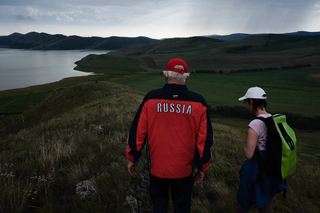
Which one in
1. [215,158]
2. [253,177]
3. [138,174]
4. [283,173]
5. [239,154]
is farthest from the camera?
[239,154]

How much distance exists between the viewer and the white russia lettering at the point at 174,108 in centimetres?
263

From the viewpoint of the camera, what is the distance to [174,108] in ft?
8.68

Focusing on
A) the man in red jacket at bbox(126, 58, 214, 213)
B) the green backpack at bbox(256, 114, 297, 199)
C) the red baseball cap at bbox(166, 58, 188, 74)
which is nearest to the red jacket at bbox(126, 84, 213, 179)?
the man in red jacket at bbox(126, 58, 214, 213)

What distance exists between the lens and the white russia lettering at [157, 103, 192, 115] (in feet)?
8.64

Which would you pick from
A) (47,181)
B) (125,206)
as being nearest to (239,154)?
(125,206)

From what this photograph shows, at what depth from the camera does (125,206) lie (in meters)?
3.40

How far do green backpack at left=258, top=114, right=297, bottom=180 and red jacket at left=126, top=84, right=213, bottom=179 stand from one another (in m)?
0.77

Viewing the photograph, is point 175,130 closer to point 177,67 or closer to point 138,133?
point 138,133

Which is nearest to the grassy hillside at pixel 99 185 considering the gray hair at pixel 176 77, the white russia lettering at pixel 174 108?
the white russia lettering at pixel 174 108

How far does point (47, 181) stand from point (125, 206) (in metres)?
1.68

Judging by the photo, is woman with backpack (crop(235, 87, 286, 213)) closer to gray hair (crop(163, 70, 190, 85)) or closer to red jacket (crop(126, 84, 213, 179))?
red jacket (crop(126, 84, 213, 179))

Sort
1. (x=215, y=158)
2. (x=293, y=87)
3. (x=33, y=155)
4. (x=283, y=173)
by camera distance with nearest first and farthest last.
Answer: (x=283, y=173) < (x=33, y=155) < (x=215, y=158) < (x=293, y=87)

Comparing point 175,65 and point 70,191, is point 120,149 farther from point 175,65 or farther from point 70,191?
point 175,65

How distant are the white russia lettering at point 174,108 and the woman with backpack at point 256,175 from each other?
2.94 ft
